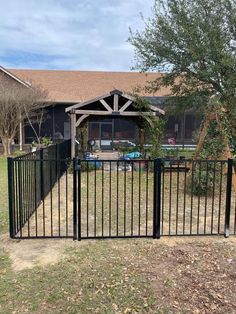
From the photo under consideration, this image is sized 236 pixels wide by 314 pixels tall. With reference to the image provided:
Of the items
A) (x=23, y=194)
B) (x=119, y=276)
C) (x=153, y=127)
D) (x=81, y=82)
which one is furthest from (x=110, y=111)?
(x=81, y=82)

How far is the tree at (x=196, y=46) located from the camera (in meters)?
11.4

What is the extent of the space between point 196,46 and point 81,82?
595 inches

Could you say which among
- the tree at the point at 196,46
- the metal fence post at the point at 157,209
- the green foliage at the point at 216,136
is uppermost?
the tree at the point at 196,46

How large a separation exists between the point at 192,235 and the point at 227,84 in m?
8.04

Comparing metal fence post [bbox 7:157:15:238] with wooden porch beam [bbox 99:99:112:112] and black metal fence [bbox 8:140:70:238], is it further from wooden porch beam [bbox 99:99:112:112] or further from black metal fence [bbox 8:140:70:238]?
wooden porch beam [bbox 99:99:112:112]

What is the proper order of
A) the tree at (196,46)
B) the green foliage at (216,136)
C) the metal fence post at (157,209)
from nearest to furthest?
the metal fence post at (157,209), the green foliage at (216,136), the tree at (196,46)

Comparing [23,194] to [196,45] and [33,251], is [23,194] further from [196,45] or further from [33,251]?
[196,45]

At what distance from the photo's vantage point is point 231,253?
441cm

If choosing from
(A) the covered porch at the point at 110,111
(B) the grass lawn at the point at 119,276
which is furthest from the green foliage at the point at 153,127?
(B) the grass lawn at the point at 119,276

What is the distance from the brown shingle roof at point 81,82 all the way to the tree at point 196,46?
31.7 ft

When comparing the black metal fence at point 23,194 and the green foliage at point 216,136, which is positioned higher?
the green foliage at point 216,136

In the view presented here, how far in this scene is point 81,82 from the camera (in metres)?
25.5

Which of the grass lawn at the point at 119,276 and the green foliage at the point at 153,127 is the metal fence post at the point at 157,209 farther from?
the green foliage at the point at 153,127

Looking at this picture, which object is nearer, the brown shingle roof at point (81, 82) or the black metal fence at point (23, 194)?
the black metal fence at point (23, 194)
